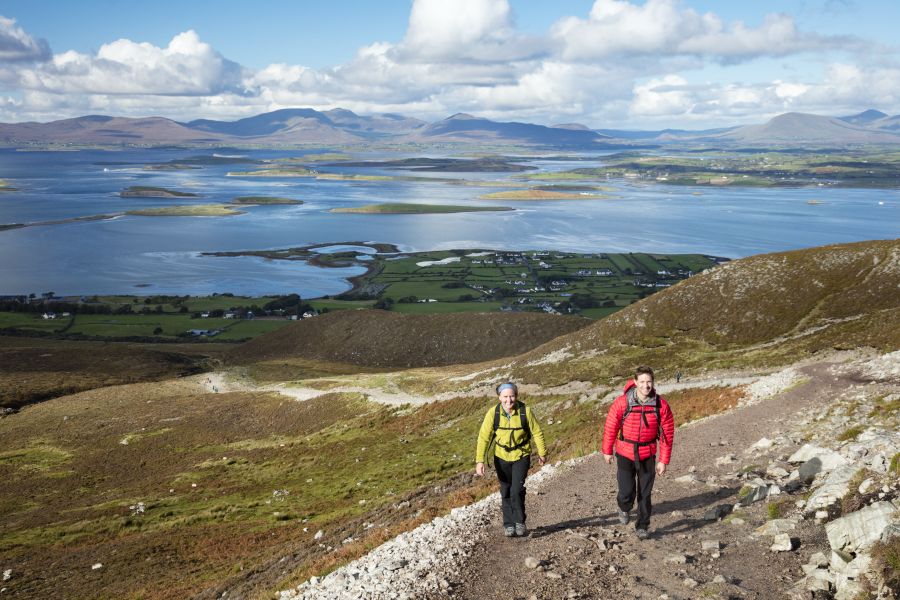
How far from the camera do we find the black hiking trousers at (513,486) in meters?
13.8

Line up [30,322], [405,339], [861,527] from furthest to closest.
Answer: [30,322]
[405,339]
[861,527]

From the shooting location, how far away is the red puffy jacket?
42.4 ft

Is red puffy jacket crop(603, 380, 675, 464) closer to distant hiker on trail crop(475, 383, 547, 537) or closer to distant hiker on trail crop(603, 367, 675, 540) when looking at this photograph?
distant hiker on trail crop(603, 367, 675, 540)

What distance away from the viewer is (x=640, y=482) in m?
13.3

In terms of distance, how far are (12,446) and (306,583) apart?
4342 cm

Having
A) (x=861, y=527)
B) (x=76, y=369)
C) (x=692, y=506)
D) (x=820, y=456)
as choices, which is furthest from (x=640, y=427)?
(x=76, y=369)

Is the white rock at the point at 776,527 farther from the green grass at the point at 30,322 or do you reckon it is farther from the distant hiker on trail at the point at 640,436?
the green grass at the point at 30,322

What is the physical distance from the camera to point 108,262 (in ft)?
600

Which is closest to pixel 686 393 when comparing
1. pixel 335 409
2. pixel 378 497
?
pixel 378 497

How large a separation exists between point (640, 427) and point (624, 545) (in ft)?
7.86

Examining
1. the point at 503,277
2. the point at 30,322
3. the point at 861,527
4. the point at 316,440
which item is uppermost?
the point at 861,527

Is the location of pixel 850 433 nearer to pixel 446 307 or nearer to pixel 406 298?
pixel 446 307

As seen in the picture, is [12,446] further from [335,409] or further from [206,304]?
[206,304]

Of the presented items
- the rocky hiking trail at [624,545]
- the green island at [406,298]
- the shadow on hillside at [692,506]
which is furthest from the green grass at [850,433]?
the green island at [406,298]
